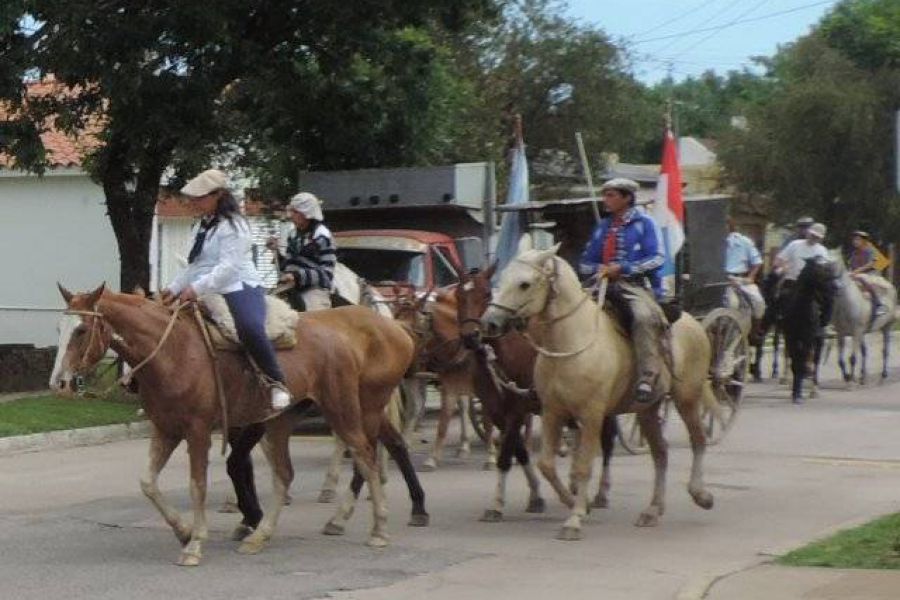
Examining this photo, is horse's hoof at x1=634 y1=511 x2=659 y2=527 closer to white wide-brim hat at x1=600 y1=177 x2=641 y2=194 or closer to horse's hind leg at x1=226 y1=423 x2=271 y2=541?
white wide-brim hat at x1=600 y1=177 x2=641 y2=194

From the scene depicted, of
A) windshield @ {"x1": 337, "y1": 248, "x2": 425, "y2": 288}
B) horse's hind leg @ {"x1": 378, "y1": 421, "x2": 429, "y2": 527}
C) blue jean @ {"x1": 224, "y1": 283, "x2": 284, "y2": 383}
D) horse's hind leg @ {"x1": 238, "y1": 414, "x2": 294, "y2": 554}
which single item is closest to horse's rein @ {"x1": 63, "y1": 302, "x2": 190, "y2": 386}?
blue jean @ {"x1": 224, "y1": 283, "x2": 284, "y2": 383}

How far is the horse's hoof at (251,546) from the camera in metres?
11.7

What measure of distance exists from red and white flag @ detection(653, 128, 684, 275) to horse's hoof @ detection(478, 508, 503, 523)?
5.39 metres

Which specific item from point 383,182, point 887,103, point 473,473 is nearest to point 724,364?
point 473,473

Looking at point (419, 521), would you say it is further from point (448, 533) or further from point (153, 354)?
point (153, 354)

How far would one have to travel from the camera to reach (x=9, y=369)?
25.2 m

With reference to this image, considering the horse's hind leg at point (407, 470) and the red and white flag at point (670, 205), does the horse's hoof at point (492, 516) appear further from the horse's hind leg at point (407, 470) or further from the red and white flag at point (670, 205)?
the red and white flag at point (670, 205)

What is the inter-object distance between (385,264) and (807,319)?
685 centimetres

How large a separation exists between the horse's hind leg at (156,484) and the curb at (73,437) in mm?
6932

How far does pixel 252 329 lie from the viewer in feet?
38.1

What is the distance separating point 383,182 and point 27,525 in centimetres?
948

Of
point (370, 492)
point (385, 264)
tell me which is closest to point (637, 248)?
point (370, 492)

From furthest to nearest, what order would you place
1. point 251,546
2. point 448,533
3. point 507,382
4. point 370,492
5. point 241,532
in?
point 507,382, point 448,533, point 241,532, point 370,492, point 251,546

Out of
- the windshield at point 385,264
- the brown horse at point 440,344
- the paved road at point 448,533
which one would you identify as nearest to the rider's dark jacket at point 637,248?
the paved road at point 448,533
